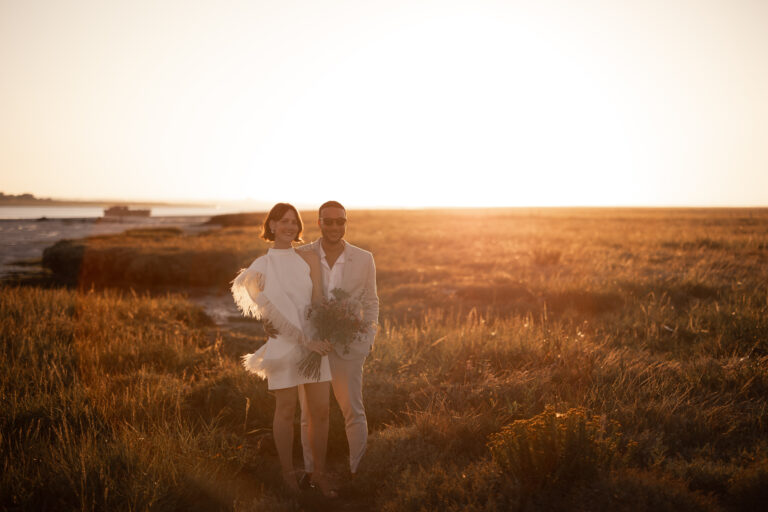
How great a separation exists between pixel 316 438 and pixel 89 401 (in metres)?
3.34

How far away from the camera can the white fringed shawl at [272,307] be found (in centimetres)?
411

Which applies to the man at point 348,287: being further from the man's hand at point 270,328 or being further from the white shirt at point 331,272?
the man's hand at point 270,328

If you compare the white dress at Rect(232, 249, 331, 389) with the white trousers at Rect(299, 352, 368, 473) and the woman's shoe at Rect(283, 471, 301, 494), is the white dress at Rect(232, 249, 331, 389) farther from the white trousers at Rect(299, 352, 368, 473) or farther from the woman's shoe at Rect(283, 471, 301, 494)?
the woman's shoe at Rect(283, 471, 301, 494)

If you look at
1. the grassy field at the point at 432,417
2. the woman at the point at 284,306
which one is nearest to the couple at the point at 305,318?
the woman at the point at 284,306

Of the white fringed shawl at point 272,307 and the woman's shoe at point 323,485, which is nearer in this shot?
the white fringed shawl at point 272,307

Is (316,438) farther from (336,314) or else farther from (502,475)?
(502,475)

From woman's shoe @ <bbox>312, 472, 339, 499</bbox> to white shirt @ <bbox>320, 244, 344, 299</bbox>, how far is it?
5.67 feet

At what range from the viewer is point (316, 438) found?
14.7 feet

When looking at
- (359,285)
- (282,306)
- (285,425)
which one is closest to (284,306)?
(282,306)

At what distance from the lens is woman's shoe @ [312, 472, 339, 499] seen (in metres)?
4.37

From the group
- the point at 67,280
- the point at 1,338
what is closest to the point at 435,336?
the point at 1,338

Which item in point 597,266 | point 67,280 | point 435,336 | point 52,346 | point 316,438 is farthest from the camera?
point 67,280

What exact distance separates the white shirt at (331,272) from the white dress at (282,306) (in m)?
0.19

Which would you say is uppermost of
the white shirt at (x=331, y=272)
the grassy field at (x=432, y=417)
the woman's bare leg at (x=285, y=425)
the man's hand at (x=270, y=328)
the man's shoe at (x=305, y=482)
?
the white shirt at (x=331, y=272)
